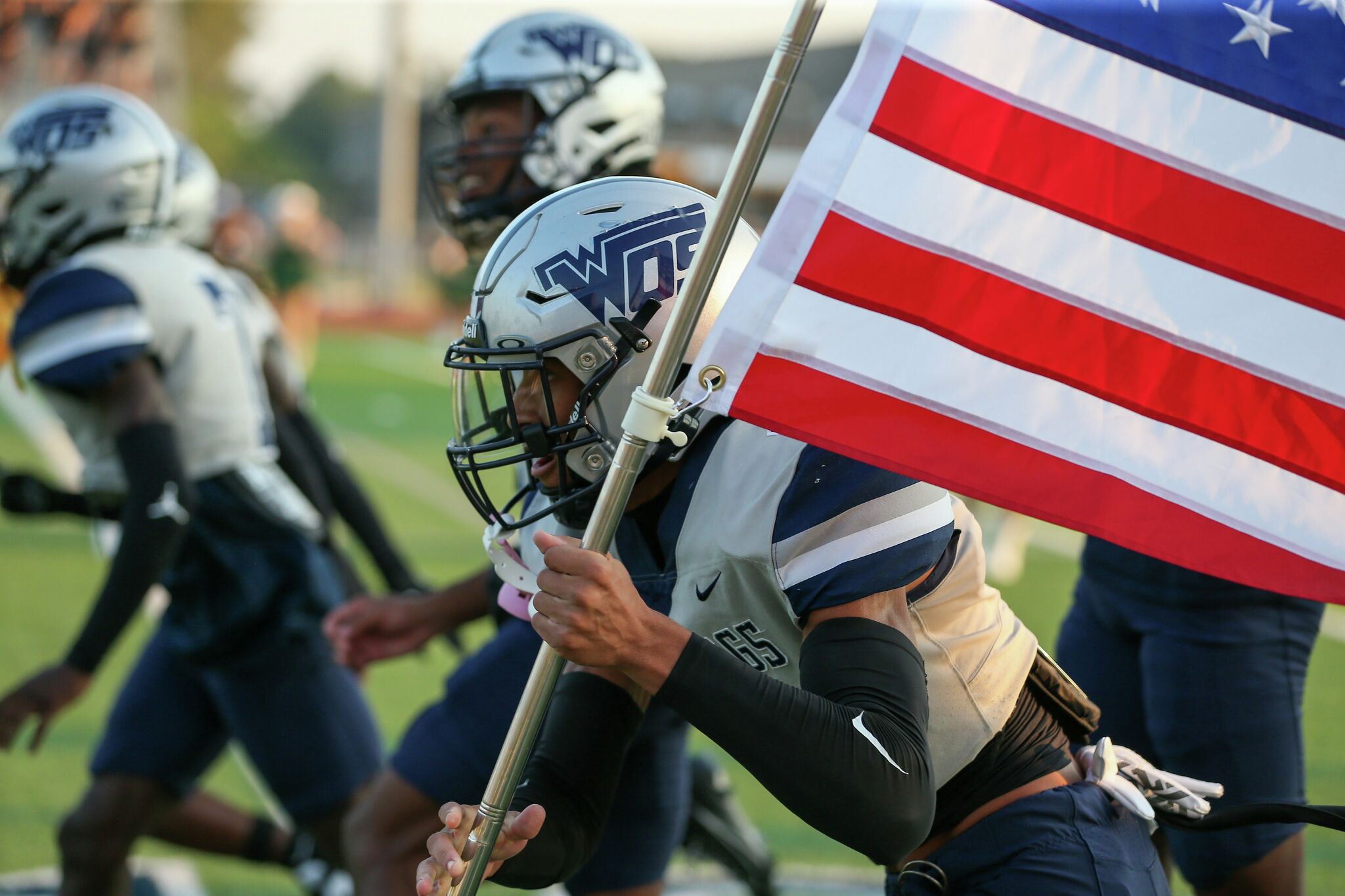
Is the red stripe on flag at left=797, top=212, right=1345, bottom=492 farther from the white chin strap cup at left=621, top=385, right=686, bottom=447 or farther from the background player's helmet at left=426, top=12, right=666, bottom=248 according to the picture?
the background player's helmet at left=426, top=12, right=666, bottom=248

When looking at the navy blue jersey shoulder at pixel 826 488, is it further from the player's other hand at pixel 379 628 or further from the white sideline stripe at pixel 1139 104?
the player's other hand at pixel 379 628

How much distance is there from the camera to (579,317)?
6.60 ft

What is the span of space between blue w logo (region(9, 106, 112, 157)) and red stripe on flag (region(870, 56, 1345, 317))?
98.3 inches

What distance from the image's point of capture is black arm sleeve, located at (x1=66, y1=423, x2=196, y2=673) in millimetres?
3129

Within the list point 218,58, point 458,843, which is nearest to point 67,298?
point 458,843

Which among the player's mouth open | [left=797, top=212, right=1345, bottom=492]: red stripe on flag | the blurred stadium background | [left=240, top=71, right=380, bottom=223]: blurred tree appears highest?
[left=797, top=212, right=1345, bottom=492]: red stripe on flag

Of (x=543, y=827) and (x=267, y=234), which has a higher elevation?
(x=543, y=827)

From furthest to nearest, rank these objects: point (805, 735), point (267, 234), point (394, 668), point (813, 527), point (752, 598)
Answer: point (267, 234)
point (394, 668)
point (752, 598)
point (813, 527)
point (805, 735)

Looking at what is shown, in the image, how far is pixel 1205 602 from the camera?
270 centimetres

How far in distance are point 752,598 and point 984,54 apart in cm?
73

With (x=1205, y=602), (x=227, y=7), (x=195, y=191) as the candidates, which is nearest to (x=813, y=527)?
(x=1205, y=602)

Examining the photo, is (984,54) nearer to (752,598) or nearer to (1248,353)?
(1248,353)

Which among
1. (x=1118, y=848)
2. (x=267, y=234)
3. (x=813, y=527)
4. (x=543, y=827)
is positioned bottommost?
(x=267, y=234)

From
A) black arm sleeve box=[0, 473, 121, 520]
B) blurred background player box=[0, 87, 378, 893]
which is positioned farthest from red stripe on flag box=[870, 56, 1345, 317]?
black arm sleeve box=[0, 473, 121, 520]
